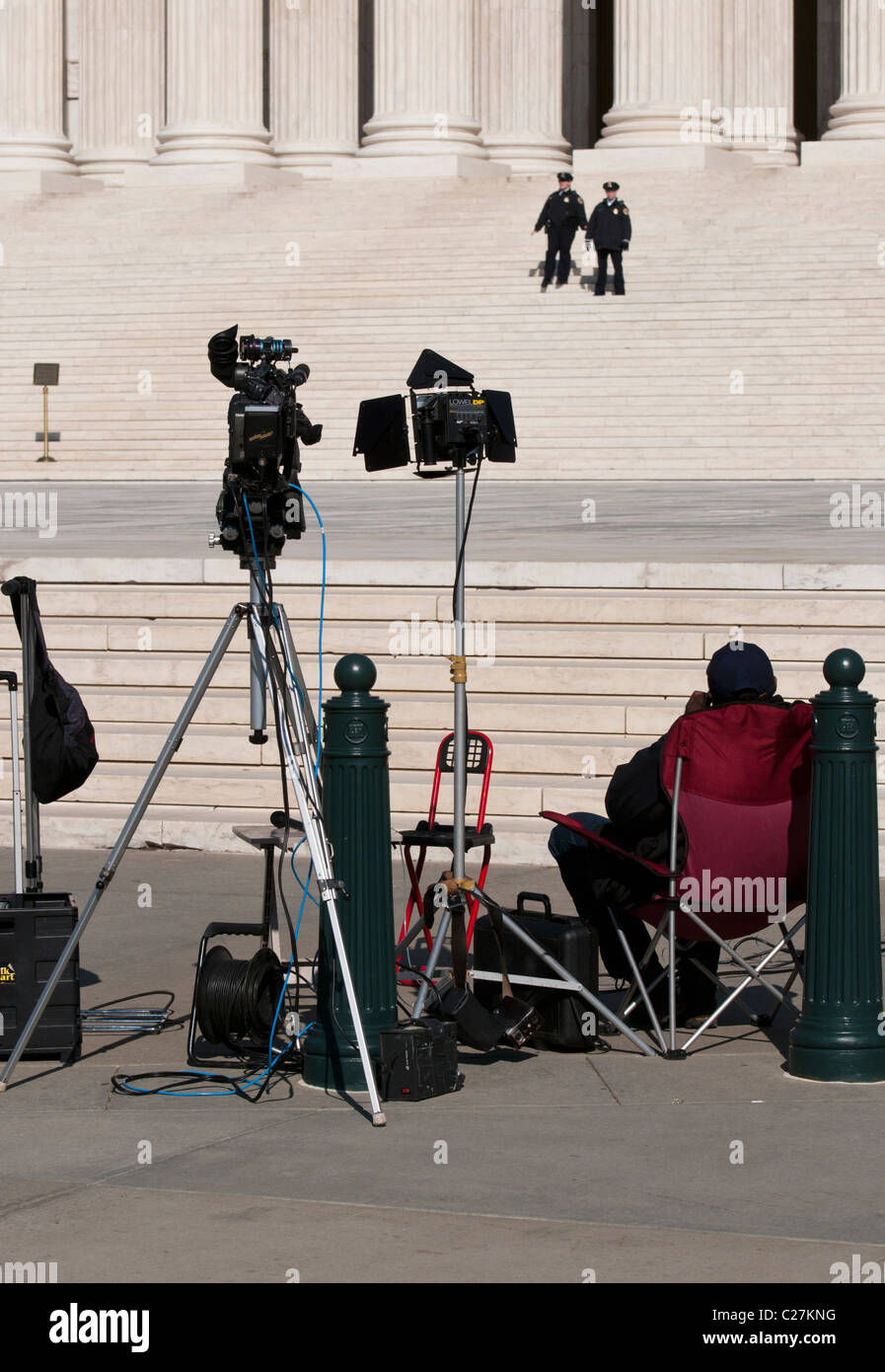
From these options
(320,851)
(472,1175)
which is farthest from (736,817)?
(472,1175)

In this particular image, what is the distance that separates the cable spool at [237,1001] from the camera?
630 centimetres

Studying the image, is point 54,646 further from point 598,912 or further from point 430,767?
point 598,912

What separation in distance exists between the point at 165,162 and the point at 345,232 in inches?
238

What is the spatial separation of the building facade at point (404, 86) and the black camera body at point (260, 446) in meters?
27.6

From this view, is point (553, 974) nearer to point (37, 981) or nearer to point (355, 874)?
point (355, 874)

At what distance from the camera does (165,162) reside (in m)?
35.1

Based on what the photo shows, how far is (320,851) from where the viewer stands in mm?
5945

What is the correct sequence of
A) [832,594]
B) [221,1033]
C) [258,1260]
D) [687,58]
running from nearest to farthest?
1. [258,1260]
2. [221,1033]
3. [832,594]
4. [687,58]

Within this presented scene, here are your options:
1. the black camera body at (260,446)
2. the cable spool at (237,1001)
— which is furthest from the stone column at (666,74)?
the cable spool at (237,1001)

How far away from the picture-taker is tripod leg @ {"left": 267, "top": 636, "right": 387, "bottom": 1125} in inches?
223

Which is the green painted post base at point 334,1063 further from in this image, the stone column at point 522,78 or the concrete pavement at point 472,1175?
the stone column at point 522,78

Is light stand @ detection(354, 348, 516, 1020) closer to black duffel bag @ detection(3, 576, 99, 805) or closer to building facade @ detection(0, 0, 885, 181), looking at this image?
black duffel bag @ detection(3, 576, 99, 805)

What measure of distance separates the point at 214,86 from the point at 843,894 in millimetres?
31472

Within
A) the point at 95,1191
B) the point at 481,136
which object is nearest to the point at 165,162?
the point at 481,136
